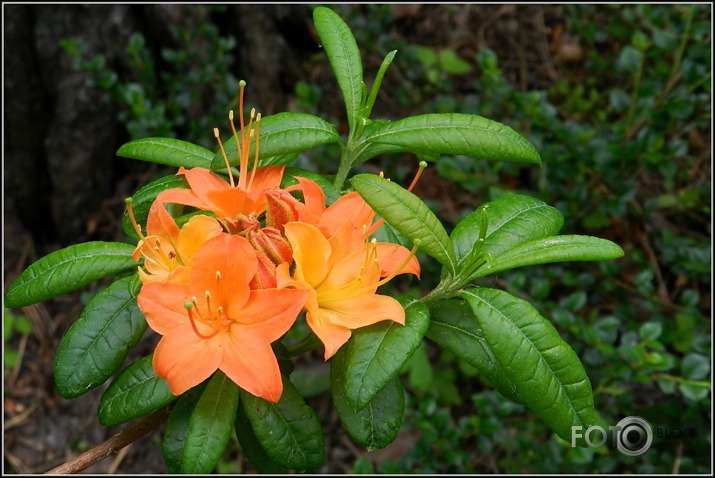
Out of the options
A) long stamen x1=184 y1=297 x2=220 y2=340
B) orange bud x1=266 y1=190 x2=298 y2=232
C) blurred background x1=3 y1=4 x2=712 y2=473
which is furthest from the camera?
blurred background x1=3 y1=4 x2=712 y2=473

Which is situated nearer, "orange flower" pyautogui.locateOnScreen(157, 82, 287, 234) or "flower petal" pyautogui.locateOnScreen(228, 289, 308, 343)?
"flower petal" pyautogui.locateOnScreen(228, 289, 308, 343)

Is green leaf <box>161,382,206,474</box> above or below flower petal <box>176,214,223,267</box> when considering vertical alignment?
below

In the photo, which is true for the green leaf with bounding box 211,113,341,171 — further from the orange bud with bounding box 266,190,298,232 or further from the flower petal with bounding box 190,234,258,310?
the flower petal with bounding box 190,234,258,310

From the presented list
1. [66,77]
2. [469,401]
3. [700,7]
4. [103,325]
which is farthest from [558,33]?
[103,325]

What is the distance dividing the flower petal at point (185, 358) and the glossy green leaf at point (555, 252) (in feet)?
1.46

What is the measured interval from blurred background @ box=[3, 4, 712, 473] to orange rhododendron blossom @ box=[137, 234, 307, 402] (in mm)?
1303

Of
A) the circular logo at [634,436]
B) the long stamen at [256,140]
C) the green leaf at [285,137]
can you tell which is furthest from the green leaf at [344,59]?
the circular logo at [634,436]

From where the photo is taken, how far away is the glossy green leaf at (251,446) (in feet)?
4.44

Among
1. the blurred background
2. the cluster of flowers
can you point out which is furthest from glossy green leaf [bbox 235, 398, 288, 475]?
the blurred background

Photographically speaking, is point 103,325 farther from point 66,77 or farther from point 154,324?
point 66,77

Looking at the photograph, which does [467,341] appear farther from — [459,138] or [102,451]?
[102,451]

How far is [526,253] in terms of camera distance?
1064 mm

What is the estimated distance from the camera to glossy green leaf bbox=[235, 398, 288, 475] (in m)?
1.35

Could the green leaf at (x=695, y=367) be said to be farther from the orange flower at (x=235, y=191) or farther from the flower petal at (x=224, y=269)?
the flower petal at (x=224, y=269)
